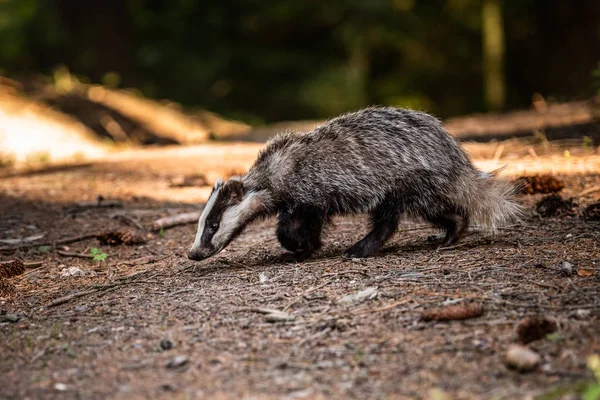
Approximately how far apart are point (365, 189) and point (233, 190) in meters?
0.98

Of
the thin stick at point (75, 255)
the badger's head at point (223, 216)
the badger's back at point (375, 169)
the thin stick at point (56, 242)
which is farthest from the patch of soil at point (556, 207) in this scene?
the thin stick at point (56, 242)

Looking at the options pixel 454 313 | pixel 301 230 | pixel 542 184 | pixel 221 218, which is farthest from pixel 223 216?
pixel 542 184

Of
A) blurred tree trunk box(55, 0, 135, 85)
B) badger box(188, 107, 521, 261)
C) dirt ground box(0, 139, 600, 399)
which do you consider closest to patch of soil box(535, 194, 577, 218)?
dirt ground box(0, 139, 600, 399)

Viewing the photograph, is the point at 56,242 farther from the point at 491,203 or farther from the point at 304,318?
the point at 491,203

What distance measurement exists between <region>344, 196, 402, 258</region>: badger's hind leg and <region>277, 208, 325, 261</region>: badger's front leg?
291 millimetres

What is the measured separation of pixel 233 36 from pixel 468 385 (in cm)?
1904

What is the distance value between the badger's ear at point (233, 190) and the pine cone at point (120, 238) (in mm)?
1254

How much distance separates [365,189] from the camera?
5.16 m

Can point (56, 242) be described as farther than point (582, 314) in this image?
Yes

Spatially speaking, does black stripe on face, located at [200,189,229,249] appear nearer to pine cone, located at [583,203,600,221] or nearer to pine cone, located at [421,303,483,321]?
pine cone, located at [421,303,483,321]

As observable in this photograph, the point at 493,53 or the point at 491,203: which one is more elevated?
the point at 493,53

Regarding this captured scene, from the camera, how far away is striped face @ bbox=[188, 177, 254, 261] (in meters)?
5.04

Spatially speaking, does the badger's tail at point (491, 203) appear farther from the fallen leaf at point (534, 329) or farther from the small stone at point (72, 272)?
the small stone at point (72, 272)

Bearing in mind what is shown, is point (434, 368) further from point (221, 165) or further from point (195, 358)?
point (221, 165)
